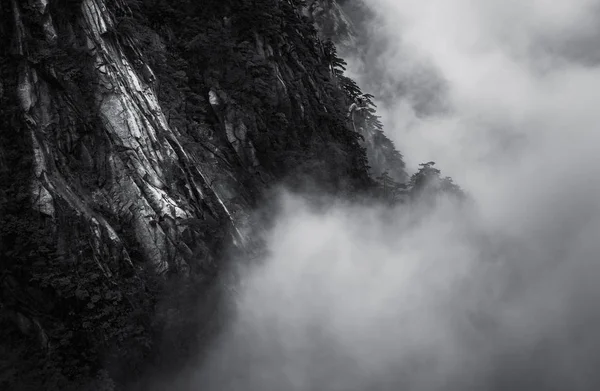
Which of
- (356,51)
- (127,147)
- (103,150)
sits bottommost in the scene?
(103,150)

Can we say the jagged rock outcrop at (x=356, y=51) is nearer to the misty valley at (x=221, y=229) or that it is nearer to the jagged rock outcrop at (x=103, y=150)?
the misty valley at (x=221, y=229)

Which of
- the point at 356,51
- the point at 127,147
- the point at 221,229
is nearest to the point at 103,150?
the point at 127,147

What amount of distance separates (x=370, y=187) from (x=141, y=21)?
17.0 metres

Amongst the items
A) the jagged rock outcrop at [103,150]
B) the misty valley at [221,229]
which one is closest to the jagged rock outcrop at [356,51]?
the misty valley at [221,229]

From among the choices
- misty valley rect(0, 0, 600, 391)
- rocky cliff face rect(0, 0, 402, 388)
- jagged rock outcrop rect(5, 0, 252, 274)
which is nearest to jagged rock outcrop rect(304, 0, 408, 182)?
misty valley rect(0, 0, 600, 391)

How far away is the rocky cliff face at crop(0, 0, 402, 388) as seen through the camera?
1301 centimetres

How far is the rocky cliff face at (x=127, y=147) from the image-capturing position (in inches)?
512

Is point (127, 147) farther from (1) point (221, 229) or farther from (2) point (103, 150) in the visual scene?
(1) point (221, 229)

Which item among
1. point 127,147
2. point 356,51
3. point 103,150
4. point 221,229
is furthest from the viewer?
point 356,51

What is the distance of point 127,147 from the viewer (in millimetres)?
16375

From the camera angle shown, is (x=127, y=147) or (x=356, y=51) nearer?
(x=127, y=147)

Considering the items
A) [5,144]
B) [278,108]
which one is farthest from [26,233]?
[278,108]

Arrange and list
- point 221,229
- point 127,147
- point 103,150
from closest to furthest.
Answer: point 103,150, point 127,147, point 221,229

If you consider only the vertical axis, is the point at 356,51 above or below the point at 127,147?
above
